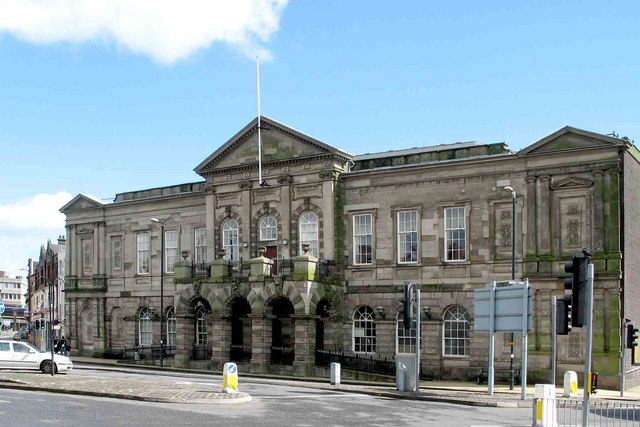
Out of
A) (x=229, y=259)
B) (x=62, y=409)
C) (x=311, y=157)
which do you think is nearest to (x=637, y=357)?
(x=311, y=157)

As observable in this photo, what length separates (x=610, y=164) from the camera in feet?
120

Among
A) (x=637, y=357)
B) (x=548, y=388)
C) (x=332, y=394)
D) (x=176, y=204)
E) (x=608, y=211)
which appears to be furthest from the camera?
(x=176, y=204)

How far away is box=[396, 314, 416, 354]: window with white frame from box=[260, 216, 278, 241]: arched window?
28.5 ft

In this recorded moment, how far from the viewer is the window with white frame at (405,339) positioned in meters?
41.1

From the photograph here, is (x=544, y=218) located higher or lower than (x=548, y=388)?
higher

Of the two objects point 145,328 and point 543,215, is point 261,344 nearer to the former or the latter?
point 145,328

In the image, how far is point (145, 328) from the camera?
54312 millimetres

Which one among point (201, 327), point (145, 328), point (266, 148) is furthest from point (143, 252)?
point (266, 148)

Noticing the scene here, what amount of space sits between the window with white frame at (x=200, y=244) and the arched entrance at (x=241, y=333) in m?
5.50

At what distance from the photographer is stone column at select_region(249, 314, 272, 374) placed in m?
42.6

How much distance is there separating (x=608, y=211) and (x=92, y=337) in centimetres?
3608

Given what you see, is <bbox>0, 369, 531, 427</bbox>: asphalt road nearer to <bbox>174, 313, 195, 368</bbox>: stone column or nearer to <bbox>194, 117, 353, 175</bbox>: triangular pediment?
<bbox>194, 117, 353, 175</bbox>: triangular pediment

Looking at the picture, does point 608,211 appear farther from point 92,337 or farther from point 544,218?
point 92,337

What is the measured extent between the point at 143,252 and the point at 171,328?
18.5 feet
